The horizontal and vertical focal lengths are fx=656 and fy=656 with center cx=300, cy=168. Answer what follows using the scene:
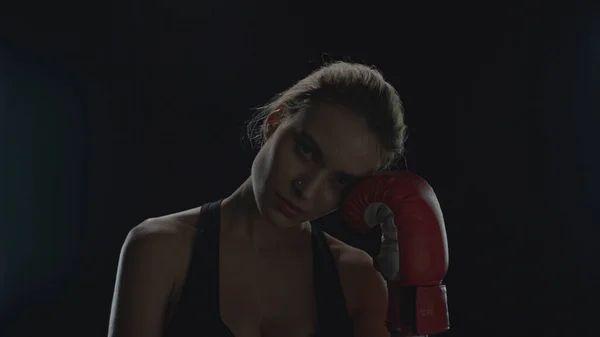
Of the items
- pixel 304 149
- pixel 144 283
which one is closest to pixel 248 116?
pixel 304 149

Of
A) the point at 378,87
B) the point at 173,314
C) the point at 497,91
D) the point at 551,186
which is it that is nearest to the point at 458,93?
the point at 497,91

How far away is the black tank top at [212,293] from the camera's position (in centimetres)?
114

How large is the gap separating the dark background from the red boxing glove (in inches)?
20.7

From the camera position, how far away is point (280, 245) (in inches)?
50.6

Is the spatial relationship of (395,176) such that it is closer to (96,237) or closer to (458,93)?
(458,93)

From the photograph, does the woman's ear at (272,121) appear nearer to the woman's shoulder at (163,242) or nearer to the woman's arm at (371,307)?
the woman's shoulder at (163,242)

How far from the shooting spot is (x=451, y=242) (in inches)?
68.0

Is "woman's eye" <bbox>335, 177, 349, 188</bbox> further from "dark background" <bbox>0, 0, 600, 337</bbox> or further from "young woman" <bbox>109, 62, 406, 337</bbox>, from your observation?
"dark background" <bbox>0, 0, 600, 337</bbox>

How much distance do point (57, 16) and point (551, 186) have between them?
4.38ft

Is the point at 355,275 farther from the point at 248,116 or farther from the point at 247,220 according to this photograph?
the point at 248,116

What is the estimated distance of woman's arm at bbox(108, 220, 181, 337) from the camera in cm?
111

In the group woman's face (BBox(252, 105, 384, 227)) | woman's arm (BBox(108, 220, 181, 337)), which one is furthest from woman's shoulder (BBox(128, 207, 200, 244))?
woman's face (BBox(252, 105, 384, 227))

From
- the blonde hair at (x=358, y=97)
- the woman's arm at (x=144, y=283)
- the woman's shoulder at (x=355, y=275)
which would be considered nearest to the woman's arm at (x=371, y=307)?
the woman's shoulder at (x=355, y=275)

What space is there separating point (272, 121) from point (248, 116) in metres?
0.41
